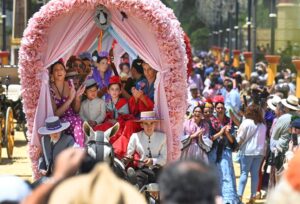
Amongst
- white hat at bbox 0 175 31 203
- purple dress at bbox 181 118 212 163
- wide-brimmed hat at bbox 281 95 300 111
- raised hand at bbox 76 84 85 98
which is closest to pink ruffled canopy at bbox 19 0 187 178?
raised hand at bbox 76 84 85 98

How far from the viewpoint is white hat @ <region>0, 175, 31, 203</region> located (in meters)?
5.50

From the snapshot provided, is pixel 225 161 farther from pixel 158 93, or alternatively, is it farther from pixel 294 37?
pixel 294 37

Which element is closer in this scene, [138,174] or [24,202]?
[24,202]

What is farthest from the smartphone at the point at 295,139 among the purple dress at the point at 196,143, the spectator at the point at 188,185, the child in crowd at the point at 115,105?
the spectator at the point at 188,185

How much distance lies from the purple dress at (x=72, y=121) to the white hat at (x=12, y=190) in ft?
17.0

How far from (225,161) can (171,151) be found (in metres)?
2.38

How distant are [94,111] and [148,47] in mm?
935

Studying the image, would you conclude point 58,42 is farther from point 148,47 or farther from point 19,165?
point 19,165

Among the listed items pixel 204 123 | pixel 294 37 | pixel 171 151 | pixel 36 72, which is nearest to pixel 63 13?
pixel 36 72

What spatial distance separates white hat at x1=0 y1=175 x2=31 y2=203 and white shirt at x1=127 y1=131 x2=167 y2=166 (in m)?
5.73

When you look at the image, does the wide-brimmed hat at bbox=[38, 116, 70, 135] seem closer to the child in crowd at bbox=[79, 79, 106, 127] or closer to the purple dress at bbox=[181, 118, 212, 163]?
the child in crowd at bbox=[79, 79, 106, 127]

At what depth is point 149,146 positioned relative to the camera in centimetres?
1156

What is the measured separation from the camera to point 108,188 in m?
4.98

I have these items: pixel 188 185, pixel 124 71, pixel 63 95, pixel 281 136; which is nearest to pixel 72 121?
pixel 63 95
